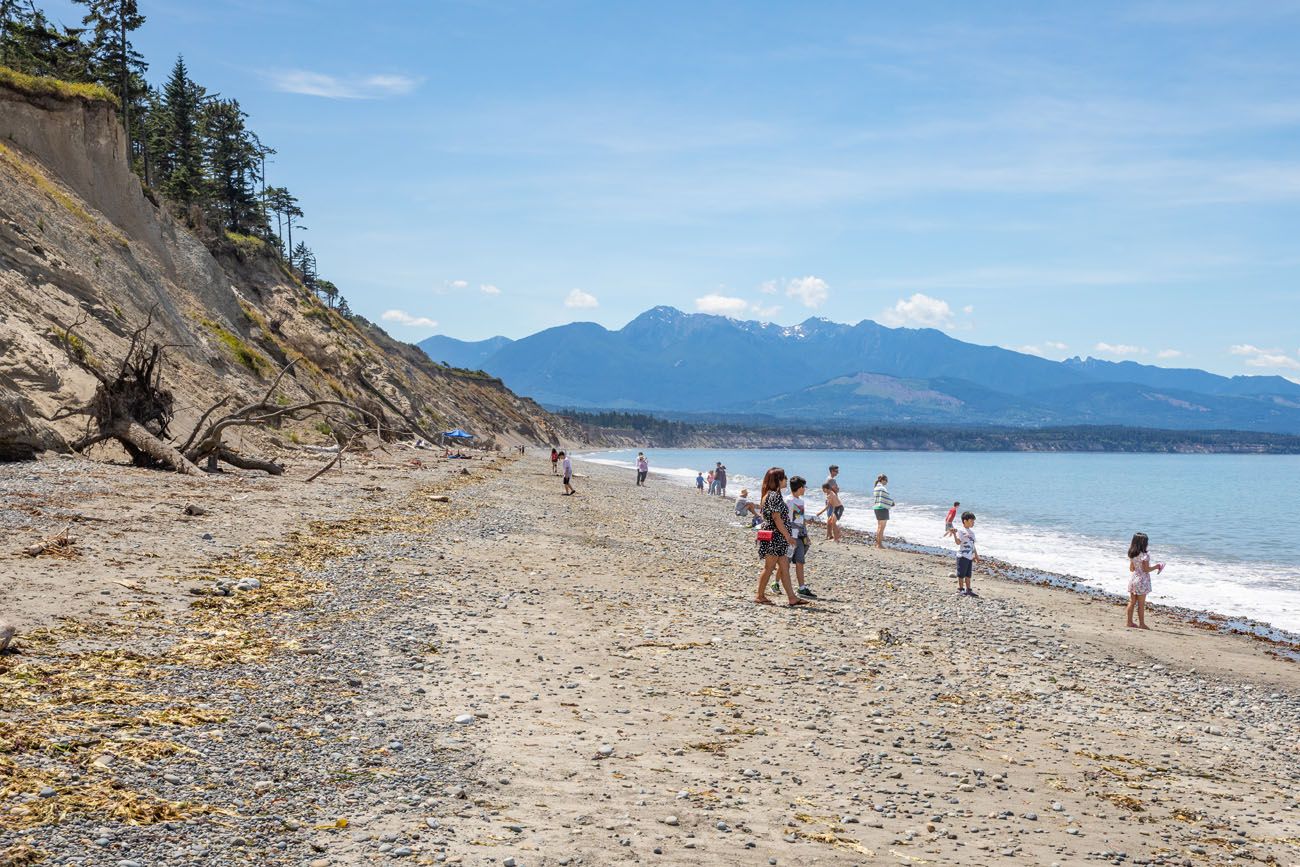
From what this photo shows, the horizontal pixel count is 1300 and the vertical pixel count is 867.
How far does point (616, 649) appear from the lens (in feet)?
37.7

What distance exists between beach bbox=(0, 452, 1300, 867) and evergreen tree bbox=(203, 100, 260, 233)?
54966 millimetres

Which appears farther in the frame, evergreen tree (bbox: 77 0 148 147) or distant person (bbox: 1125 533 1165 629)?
evergreen tree (bbox: 77 0 148 147)

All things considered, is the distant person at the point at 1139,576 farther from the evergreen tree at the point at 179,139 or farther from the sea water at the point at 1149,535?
the evergreen tree at the point at 179,139

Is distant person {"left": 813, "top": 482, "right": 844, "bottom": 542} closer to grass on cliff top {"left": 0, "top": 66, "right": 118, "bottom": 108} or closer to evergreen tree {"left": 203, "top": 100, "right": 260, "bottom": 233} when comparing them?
grass on cliff top {"left": 0, "top": 66, "right": 118, "bottom": 108}

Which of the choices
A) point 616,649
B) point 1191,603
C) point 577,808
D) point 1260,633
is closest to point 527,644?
point 616,649

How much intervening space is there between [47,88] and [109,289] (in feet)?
40.6

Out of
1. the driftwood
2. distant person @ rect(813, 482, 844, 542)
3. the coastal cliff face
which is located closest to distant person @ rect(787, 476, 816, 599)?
distant person @ rect(813, 482, 844, 542)

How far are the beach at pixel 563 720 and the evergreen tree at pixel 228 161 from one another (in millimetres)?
54966

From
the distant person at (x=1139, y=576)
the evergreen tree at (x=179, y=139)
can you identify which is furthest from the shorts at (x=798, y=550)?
the evergreen tree at (x=179, y=139)

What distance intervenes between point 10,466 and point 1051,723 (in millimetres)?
20889

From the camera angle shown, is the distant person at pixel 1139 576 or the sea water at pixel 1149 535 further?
the sea water at pixel 1149 535

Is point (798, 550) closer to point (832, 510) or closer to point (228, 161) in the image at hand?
point (832, 510)

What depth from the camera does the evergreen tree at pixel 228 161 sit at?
64.0 metres

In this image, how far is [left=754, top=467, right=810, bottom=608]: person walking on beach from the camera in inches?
576
